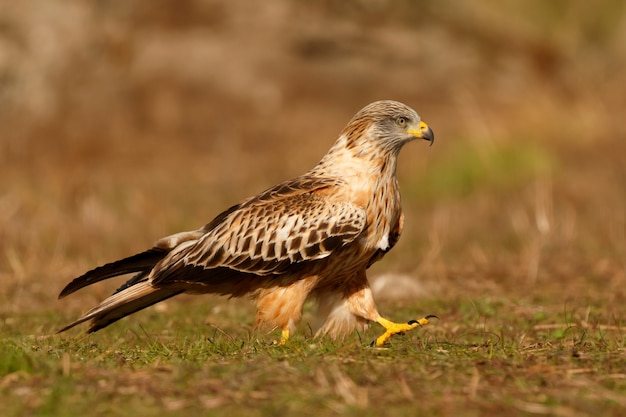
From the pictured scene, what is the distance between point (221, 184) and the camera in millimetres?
17484

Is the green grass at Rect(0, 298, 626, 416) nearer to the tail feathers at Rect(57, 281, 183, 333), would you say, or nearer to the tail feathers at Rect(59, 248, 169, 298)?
the tail feathers at Rect(57, 281, 183, 333)

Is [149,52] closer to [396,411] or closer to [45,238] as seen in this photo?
[45,238]

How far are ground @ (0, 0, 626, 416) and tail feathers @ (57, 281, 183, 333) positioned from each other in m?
0.19

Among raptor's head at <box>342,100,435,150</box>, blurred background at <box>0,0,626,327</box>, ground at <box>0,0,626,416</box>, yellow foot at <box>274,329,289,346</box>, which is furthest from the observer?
blurred background at <box>0,0,626,327</box>

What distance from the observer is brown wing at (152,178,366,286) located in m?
7.03

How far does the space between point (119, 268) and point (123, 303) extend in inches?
11.7

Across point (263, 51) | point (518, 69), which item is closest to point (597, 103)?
point (518, 69)

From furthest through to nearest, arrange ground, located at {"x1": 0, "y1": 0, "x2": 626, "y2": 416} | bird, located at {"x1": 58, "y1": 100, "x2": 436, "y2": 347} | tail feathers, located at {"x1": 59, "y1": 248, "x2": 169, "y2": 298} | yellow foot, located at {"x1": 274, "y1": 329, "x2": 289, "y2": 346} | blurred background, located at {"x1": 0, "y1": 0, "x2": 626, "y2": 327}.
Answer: blurred background, located at {"x1": 0, "y1": 0, "x2": 626, "y2": 327} → tail feathers, located at {"x1": 59, "y1": 248, "x2": 169, "y2": 298} → bird, located at {"x1": 58, "y1": 100, "x2": 436, "y2": 347} → yellow foot, located at {"x1": 274, "y1": 329, "x2": 289, "y2": 346} → ground, located at {"x1": 0, "y1": 0, "x2": 626, "y2": 416}

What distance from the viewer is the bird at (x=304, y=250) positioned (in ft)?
A: 23.4

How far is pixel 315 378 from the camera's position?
5.14m

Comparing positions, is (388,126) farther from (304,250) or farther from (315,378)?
(315,378)

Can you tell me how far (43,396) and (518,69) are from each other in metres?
19.0

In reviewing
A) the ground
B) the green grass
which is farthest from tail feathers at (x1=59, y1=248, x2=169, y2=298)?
the green grass

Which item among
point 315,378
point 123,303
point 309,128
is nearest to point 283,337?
point 123,303
